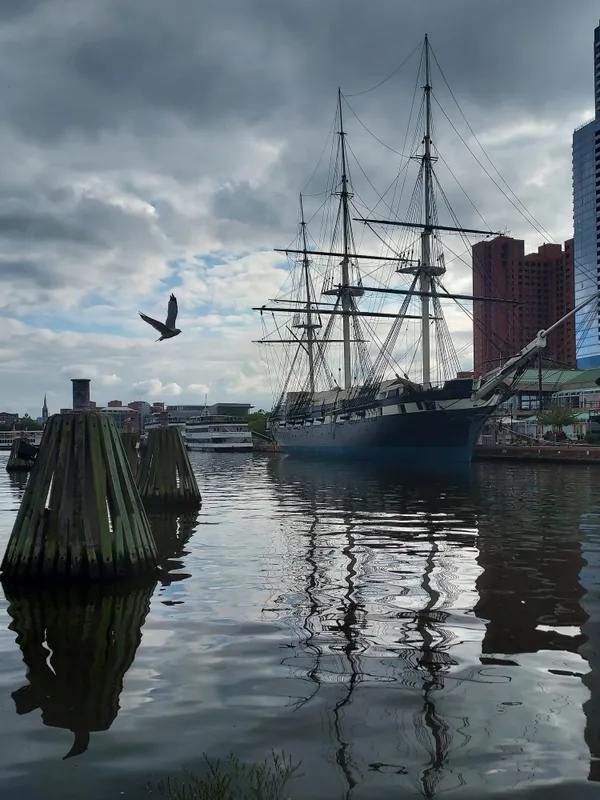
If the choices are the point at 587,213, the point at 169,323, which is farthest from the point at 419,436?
the point at 587,213

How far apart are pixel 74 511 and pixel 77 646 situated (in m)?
3.03

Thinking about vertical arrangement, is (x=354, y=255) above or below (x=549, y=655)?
above

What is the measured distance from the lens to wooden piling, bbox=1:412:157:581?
11758 mm

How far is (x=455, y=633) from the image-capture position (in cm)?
927

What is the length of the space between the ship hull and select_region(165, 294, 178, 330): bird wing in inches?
1704

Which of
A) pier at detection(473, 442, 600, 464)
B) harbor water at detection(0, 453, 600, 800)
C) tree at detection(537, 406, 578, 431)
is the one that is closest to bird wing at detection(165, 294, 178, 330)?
Answer: harbor water at detection(0, 453, 600, 800)

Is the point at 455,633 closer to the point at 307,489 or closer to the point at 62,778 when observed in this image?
the point at 62,778

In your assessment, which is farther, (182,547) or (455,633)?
(182,547)

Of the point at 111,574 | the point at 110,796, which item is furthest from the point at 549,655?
the point at 111,574

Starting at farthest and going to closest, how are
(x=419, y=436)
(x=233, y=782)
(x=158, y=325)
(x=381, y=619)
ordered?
(x=419, y=436) → (x=158, y=325) → (x=381, y=619) → (x=233, y=782)

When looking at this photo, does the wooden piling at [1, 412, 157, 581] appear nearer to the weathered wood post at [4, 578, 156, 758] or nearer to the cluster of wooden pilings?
the cluster of wooden pilings

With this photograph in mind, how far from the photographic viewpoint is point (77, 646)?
905 cm

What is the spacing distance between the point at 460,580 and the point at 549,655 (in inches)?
178

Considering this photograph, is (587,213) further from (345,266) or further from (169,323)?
(169,323)
